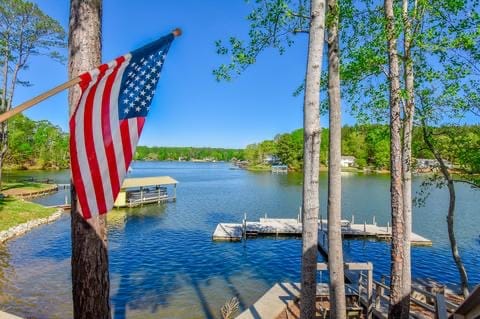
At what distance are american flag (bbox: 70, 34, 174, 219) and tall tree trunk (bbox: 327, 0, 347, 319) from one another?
5636 millimetres

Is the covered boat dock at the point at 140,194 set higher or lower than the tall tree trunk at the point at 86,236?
lower

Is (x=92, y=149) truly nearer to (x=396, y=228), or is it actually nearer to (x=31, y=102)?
(x=31, y=102)

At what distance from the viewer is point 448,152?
555 inches

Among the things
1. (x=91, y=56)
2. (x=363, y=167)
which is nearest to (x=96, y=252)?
(x=91, y=56)

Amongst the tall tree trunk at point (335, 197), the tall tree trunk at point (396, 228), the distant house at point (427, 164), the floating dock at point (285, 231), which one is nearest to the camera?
the tall tree trunk at point (335, 197)

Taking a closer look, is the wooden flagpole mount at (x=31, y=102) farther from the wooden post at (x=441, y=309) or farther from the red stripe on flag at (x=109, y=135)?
the wooden post at (x=441, y=309)

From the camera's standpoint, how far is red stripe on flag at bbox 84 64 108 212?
12.4 ft

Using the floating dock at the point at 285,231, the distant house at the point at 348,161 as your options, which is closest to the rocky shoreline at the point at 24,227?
the floating dock at the point at 285,231

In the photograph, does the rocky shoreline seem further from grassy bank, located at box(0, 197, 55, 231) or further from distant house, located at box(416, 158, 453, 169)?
distant house, located at box(416, 158, 453, 169)

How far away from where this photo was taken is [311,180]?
22.5ft

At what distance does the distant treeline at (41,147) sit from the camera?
80994 mm

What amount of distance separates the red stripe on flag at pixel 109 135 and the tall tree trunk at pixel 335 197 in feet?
19.2

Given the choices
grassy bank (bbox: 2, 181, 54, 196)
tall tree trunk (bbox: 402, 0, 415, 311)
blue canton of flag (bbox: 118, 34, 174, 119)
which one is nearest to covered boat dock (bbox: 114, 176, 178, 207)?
grassy bank (bbox: 2, 181, 54, 196)

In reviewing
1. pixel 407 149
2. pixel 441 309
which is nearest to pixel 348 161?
pixel 407 149
